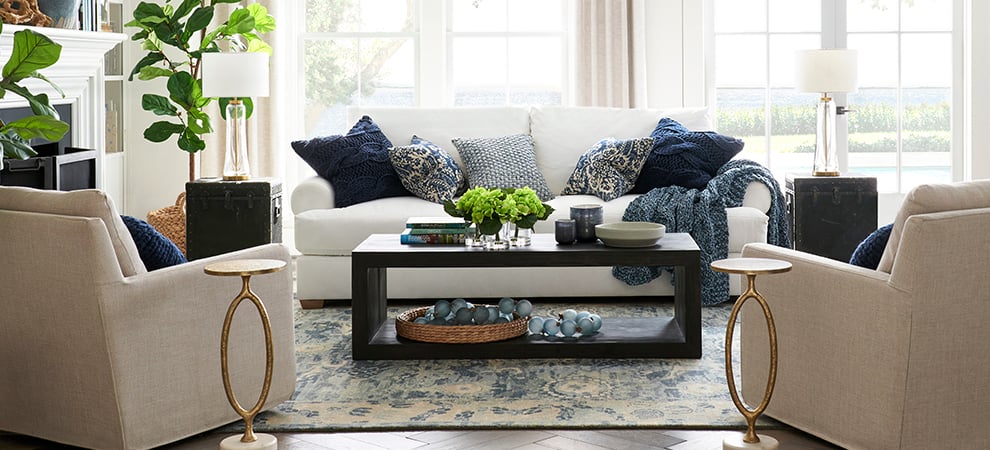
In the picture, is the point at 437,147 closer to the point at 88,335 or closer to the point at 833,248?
the point at 833,248

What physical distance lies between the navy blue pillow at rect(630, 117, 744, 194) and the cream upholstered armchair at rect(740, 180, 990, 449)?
248 cm

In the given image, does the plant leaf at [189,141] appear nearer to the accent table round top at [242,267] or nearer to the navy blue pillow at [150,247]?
the navy blue pillow at [150,247]

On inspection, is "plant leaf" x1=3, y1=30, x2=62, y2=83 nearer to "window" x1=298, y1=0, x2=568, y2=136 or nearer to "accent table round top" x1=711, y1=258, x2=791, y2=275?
"accent table round top" x1=711, y1=258, x2=791, y2=275

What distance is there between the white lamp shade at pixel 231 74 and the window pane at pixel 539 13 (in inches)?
88.7

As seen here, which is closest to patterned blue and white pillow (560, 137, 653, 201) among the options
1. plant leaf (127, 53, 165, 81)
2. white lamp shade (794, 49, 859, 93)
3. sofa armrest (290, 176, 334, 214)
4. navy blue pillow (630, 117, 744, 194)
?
navy blue pillow (630, 117, 744, 194)

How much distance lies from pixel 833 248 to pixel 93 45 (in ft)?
12.2

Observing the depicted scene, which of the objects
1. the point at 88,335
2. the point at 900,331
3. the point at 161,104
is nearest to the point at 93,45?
the point at 161,104

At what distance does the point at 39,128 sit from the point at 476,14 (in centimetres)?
388

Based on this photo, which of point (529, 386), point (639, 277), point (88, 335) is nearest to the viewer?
point (88, 335)

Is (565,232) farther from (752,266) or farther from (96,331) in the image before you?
(96,331)

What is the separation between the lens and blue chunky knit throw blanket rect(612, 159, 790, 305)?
5.06 m

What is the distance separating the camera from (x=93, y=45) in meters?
5.61

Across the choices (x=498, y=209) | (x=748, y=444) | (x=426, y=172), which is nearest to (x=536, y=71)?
(x=426, y=172)

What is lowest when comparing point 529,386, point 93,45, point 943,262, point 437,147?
point 529,386
